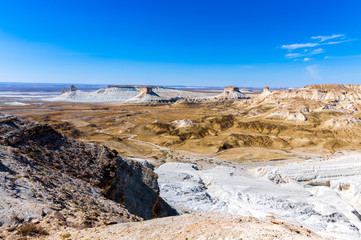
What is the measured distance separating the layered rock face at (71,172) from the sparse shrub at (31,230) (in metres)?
1.08

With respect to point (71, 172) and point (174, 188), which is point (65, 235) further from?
point (174, 188)

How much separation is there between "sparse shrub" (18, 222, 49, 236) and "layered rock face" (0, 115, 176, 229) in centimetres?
108

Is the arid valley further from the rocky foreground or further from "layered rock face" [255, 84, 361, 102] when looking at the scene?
"layered rock face" [255, 84, 361, 102]

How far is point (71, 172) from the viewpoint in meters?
12.7

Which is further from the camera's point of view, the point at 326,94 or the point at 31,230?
the point at 326,94

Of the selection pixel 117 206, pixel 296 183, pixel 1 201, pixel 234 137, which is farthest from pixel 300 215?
pixel 234 137

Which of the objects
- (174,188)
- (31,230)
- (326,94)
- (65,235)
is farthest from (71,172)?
(326,94)

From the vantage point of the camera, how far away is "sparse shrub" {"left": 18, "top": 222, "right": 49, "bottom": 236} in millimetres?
6797

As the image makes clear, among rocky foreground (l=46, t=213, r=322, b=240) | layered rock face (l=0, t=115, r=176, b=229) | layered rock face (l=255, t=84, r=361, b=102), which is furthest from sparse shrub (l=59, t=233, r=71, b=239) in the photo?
layered rock face (l=255, t=84, r=361, b=102)

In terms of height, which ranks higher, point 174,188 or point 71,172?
point 71,172

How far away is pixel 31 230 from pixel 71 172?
6.01 m

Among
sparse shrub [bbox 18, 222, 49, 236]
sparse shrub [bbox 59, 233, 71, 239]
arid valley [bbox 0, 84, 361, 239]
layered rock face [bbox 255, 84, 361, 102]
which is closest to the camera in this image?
sparse shrub [bbox 18, 222, 49, 236]

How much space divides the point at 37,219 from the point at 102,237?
254 cm

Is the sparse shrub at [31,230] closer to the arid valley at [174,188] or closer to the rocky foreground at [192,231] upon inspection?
the arid valley at [174,188]
